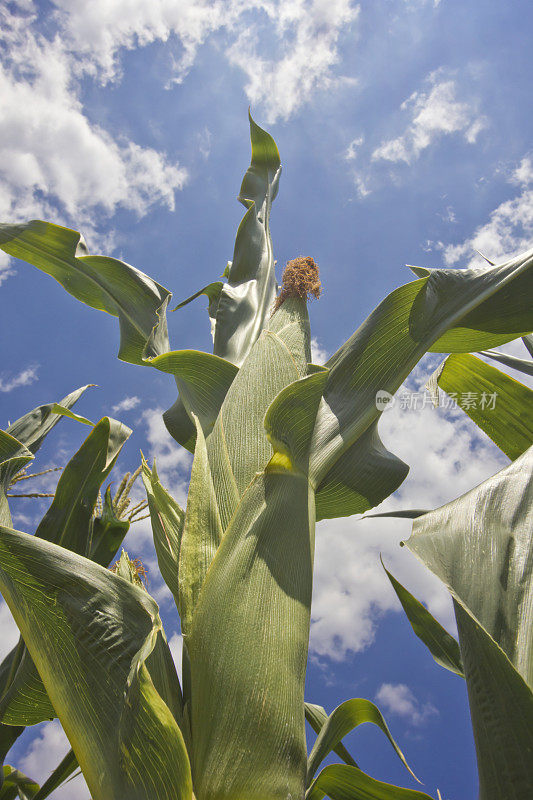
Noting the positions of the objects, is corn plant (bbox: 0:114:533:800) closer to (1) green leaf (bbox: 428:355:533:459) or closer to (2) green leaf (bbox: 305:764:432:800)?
(2) green leaf (bbox: 305:764:432:800)

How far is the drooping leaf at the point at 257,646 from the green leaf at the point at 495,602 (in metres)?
0.17

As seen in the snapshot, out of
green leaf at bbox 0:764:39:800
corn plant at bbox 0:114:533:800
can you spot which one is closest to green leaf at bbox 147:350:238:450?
corn plant at bbox 0:114:533:800

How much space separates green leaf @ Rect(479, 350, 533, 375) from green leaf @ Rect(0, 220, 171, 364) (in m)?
0.93

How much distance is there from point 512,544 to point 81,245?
3.79 feet

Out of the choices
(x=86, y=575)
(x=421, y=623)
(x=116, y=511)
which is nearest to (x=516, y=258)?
(x=421, y=623)

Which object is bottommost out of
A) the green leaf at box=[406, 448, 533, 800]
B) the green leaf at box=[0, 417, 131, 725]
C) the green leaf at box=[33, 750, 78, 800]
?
the green leaf at box=[33, 750, 78, 800]

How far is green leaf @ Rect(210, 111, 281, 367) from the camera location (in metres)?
1.26

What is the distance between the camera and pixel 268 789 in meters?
0.53

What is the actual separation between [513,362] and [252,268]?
816 millimetres

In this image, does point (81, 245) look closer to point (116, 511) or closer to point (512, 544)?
point (116, 511)

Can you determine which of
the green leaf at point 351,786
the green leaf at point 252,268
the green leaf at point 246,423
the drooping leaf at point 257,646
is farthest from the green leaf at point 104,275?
the green leaf at point 351,786

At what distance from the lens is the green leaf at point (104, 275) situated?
118 centimetres

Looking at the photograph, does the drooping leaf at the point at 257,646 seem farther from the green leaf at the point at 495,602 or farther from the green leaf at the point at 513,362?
the green leaf at the point at 513,362

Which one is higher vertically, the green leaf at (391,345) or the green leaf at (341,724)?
the green leaf at (391,345)
